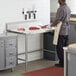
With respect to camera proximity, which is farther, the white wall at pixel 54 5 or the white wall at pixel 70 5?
the white wall at pixel 54 5

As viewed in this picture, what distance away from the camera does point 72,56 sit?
3016 mm

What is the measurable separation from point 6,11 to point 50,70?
1.74 meters

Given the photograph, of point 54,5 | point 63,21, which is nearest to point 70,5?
point 54,5

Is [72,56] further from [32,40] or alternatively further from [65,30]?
[32,40]

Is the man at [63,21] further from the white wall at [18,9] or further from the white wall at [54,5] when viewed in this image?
the white wall at [54,5]

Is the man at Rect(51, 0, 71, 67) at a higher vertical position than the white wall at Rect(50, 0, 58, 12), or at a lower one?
lower

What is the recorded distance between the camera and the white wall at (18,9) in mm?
5785

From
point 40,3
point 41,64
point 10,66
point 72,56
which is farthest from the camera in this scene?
point 40,3

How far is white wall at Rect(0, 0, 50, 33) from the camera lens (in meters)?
5.79

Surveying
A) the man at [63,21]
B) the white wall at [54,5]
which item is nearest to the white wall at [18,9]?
the man at [63,21]

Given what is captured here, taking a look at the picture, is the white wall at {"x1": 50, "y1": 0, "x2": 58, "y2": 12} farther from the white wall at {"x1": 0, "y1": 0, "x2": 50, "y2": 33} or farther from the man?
the man

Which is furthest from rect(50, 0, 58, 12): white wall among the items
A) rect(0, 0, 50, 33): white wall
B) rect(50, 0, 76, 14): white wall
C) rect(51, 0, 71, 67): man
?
rect(51, 0, 71, 67): man

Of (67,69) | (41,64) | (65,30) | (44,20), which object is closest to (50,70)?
(41,64)

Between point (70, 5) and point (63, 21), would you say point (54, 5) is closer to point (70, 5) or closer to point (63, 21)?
point (70, 5)
